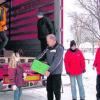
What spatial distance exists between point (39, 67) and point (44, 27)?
2996mm

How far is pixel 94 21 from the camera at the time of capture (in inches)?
1810

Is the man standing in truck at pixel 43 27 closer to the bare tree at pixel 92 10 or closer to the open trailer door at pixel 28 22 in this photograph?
the open trailer door at pixel 28 22

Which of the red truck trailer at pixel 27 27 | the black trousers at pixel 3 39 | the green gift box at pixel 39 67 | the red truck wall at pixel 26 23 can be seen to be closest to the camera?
the green gift box at pixel 39 67

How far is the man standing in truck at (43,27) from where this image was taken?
937 centimetres

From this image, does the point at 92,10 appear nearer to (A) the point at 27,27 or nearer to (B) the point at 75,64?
(A) the point at 27,27

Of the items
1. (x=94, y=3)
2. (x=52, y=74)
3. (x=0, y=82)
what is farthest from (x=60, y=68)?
(x=94, y=3)

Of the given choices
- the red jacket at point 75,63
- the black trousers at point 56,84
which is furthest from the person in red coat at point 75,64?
the black trousers at point 56,84

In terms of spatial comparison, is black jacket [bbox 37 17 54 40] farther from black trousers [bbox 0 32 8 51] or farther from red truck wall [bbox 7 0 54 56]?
black trousers [bbox 0 32 8 51]

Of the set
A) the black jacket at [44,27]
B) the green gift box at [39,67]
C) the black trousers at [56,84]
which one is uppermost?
the black jacket at [44,27]

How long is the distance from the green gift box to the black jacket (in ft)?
7.79

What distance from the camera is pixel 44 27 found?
9852 millimetres

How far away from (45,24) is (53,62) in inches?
99.8

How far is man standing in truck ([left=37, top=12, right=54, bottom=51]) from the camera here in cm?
937

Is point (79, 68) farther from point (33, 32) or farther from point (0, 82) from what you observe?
point (33, 32)
